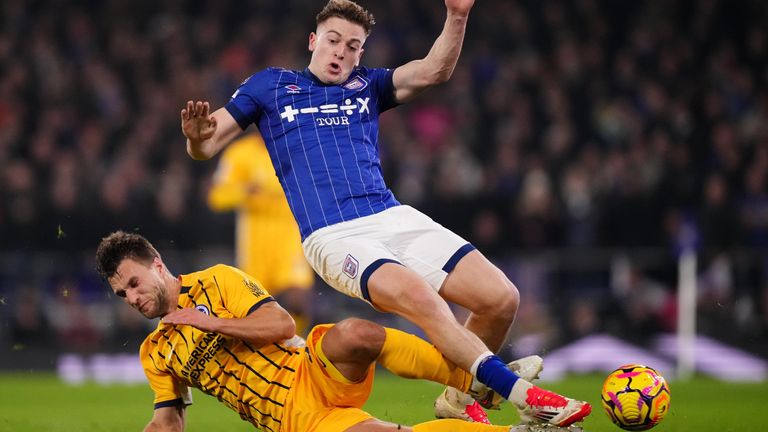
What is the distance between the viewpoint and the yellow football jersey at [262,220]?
35.8 feet

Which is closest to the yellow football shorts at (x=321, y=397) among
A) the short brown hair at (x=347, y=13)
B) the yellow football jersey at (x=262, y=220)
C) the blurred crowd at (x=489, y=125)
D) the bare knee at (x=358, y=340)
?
the bare knee at (x=358, y=340)

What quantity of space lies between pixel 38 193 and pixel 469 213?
208 inches

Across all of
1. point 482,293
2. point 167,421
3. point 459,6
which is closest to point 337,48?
point 459,6

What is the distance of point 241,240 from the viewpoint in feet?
37.4

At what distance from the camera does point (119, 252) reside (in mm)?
5324

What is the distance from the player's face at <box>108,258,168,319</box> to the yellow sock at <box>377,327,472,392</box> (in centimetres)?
114

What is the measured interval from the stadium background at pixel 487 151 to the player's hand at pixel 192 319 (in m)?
5.39

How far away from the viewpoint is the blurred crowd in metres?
12.6

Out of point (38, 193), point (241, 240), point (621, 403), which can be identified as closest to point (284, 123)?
point (621, 403)

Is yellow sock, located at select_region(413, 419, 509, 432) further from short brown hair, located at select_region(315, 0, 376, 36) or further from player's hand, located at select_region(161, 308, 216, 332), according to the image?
short brown hair, located at select_region(315, 0, 376, 36)

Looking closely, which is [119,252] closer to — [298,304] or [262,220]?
[298,304]

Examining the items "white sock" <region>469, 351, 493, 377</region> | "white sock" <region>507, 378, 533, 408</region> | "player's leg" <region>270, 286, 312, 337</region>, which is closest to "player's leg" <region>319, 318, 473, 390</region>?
"white sock" <region>469, 351, 493, 377</region>

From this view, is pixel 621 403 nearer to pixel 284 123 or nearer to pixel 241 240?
pixel 284 123

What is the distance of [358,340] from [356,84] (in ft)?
5.89
